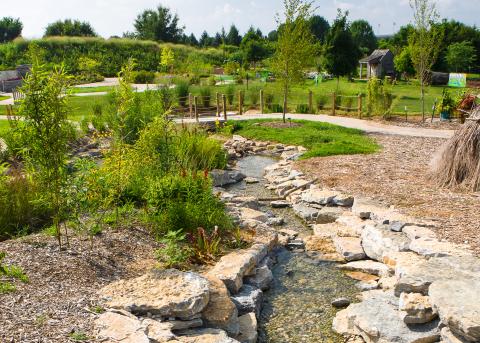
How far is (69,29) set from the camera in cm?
5194

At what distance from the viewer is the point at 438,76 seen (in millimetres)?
34844

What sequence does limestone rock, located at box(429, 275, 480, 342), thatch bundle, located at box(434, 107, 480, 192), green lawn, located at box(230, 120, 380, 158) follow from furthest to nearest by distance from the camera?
1. green lawn, located at box(230, 120, 380, 158)
2. thatch bundle, located at box(434, 107, 480, 192)
3. limestone rock, located at box(429, 275, 480, 342)

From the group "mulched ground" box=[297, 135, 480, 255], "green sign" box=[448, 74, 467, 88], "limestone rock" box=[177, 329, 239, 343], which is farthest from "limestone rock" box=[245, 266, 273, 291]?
"green sign" box=[448, 74, 467, 88]

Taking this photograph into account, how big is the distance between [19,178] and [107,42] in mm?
40932

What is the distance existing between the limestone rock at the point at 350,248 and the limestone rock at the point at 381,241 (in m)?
0.10

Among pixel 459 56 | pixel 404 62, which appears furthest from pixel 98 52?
pixel 459 56

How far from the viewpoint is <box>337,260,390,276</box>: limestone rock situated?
6.31 metres

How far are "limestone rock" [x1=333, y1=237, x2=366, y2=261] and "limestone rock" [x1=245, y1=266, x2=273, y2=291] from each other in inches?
51.0

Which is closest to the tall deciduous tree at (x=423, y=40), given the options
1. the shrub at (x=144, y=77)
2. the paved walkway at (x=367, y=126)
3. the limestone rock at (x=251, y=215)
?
the paved walkway at (x=367, y=126)

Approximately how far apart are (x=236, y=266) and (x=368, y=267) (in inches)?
76.0

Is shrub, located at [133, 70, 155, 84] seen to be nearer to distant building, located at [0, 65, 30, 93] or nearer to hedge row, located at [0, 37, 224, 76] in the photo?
hedge row, located at [0, 37, 224, 76]

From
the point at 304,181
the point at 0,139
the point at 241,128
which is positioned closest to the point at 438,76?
the point at 241,128

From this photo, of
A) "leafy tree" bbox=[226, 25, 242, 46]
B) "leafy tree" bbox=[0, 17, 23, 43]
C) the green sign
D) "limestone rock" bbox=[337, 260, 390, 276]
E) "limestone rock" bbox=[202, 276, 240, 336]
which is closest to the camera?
"limestone rock" bbox=[202, 276, 240, 336]

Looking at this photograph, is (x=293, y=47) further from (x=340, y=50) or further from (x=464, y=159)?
(x=340, y=50)
